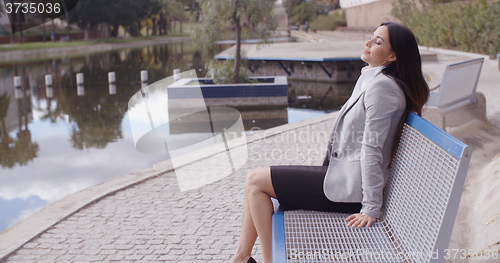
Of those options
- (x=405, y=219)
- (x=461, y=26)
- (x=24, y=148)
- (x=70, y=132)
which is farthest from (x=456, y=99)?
(x=461, y=26)

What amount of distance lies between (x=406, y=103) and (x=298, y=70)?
1651 centimetres

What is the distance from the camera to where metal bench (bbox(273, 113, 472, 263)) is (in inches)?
64.1

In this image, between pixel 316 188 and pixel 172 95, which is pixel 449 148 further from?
pixel 172 95

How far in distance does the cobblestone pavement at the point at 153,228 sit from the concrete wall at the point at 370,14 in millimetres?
34232

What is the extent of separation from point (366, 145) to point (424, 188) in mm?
411

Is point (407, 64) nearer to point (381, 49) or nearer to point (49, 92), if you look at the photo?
point (381, 49)

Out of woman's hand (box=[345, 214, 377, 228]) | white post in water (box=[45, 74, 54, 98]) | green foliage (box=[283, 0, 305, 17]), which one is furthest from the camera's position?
green foliage (box=[283, 0, 305, 17])

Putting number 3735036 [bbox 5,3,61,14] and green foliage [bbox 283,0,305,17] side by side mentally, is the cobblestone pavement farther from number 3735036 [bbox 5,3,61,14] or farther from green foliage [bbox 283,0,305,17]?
green foliage [bbox 283,0,305,17]

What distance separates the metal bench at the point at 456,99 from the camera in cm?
471

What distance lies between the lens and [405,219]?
1938 millimetres

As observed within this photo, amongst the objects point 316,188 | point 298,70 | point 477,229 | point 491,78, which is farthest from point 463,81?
point 298,70

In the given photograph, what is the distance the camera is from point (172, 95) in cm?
1089

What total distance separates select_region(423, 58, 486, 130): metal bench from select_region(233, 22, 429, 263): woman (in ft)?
8.51

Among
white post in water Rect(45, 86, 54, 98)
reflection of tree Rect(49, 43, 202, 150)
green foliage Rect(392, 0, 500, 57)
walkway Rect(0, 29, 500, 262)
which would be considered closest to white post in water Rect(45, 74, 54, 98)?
white post in water Rect(45, 86, 54, 98)
